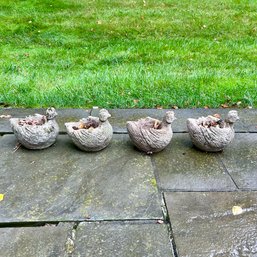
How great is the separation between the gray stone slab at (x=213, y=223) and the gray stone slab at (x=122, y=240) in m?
0.12

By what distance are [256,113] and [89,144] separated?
2.42 metres

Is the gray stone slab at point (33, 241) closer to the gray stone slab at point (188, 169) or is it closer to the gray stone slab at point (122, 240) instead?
the gray stone slab at point (122, 240)

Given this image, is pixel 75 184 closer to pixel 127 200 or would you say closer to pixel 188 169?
pixel 127 200

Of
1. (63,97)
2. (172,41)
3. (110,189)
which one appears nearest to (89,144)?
(110,189)

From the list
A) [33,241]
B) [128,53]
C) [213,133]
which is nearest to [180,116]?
[213,133]

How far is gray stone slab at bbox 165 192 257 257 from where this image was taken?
255 centimetres

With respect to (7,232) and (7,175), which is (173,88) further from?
(7,232)

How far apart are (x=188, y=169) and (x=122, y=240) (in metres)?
1.17

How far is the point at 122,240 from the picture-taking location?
2.63m

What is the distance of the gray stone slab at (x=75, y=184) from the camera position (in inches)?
115

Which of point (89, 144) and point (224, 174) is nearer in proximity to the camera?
point (224, 174)

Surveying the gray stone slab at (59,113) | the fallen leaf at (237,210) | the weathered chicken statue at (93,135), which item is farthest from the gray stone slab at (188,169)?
the gray stone slab at (59,113)

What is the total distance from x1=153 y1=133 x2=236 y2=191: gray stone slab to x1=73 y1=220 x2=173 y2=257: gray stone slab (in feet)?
1.98

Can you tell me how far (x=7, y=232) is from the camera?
8.85ft
